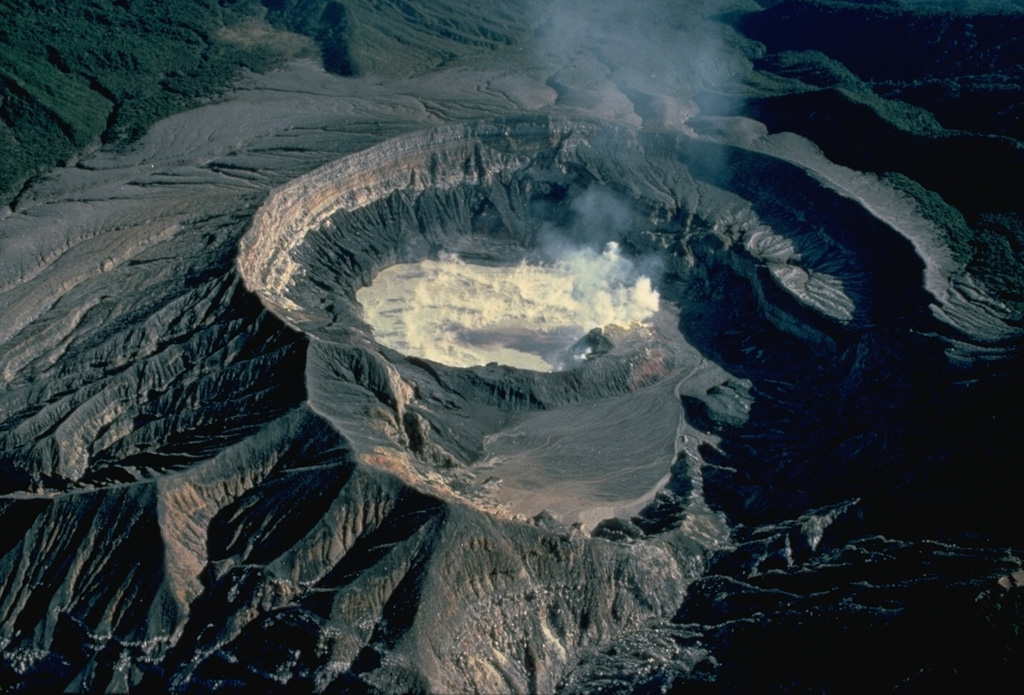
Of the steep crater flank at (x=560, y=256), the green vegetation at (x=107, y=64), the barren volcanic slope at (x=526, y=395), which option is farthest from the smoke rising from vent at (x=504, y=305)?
the green vegetation at (x=107, y=64)

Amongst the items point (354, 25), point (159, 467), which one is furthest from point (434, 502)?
→ point (354, 25)

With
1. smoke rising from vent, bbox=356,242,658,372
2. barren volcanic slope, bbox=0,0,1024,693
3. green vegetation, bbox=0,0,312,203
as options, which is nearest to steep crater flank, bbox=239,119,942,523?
barren volcanic slope, bbox=0,0,1024,693

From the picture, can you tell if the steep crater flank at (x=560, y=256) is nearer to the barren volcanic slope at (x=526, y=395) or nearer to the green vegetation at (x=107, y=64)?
the barren volcanic slope at (x=526, y=395)

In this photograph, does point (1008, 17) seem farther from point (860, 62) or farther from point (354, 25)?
point (354, 25)

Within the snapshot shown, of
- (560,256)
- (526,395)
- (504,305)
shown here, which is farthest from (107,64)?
(526,395)

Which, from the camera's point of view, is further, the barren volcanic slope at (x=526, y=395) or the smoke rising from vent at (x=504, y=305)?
the smoke rising from vent at (x=504, y=305)
